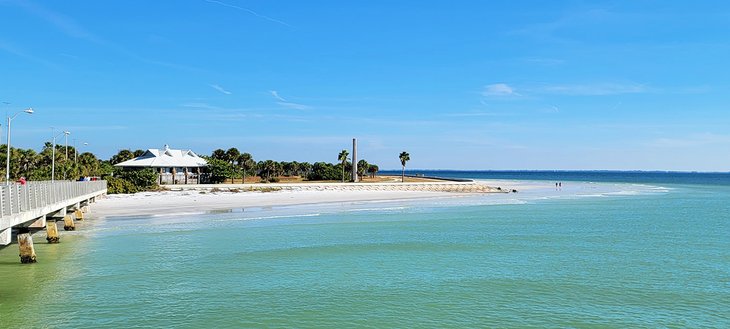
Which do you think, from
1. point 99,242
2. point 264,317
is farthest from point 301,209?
point 264,317

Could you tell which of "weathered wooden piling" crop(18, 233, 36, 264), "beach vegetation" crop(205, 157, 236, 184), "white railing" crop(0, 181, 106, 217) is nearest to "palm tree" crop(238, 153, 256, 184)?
"beach vegetation" crop(205, 157, 236, 184)

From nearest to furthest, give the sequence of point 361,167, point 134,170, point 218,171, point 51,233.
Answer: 1. point 51,233
2. point 134,170
3. point 218,171
4. point 361,167

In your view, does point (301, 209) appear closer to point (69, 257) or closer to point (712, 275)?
point (69, 257)

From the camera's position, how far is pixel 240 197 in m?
58.2

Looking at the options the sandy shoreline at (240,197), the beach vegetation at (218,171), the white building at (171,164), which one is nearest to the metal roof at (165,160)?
the white building at (171,164)

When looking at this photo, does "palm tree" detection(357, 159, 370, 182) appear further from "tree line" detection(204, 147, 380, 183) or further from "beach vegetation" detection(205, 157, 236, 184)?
"beach vegetation" detection(205, 157, 236, 184)

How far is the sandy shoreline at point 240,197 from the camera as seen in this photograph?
46.2m

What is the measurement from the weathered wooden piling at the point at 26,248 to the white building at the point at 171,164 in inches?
1908

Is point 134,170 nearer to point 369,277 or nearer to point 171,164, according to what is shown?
point 171,164

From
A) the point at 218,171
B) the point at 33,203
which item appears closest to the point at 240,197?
the point at 218,171

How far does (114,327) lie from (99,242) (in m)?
14.9

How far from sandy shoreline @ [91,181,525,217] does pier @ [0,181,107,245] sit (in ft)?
34.8

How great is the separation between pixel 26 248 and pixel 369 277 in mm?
12608

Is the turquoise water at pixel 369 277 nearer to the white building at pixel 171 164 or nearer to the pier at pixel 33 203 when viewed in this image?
the pier at pixel 33 203
